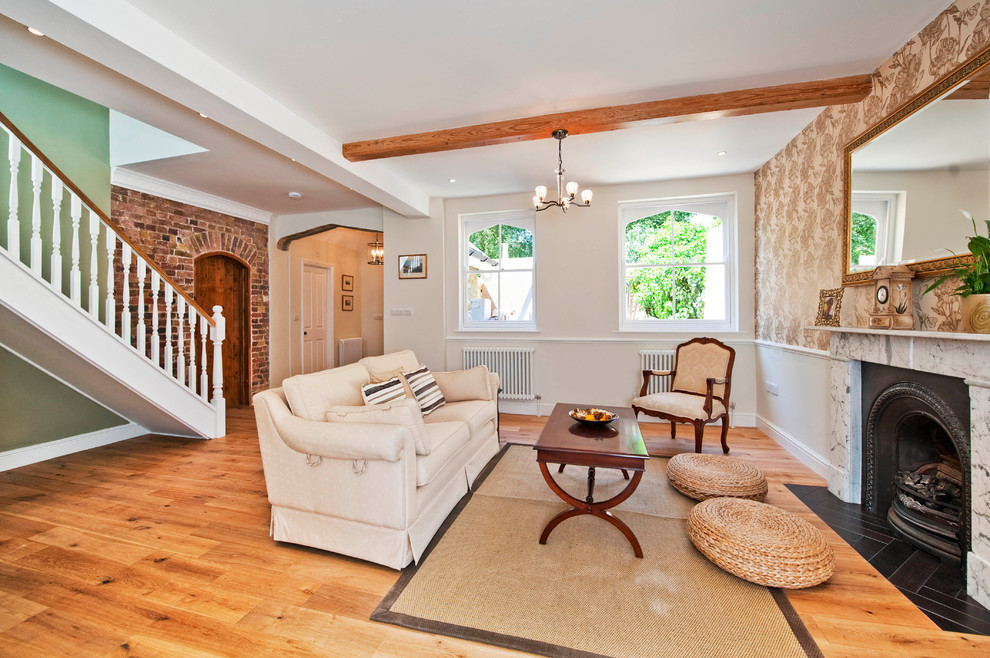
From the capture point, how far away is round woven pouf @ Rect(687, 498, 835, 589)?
5.81 feet

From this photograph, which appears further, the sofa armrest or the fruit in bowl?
the fruit in bowl

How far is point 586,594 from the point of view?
5.84 feet

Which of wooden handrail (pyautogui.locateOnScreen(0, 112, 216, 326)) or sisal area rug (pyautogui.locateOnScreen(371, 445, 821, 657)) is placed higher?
wooden handrail (pyautogui.locateOnScreen(0, 112, 216, 326))

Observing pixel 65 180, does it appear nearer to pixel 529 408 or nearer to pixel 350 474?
pixel 350 474

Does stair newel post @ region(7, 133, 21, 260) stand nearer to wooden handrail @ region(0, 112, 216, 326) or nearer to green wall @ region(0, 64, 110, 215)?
wooden handrail @ region(0, 112, 216, 326)

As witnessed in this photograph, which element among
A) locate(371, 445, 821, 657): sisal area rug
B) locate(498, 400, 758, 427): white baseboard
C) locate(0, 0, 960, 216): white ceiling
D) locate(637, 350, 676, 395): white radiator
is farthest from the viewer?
locate(498, 400, 758, 427): white baseboard

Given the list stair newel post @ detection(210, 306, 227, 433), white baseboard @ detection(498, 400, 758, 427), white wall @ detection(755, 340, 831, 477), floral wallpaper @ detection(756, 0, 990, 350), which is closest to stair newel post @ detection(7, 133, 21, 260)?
stair newel post @ detection(210, 306, 227, 433)

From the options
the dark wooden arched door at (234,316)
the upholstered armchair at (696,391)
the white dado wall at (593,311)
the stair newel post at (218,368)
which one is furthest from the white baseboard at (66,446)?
the upholstered armchair at (696,391)

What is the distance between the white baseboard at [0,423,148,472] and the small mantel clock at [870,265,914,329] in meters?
6.12

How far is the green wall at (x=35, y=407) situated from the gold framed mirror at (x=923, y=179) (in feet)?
20.4

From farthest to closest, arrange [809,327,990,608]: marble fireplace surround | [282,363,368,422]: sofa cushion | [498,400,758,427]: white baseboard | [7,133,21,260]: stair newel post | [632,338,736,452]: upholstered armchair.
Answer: [498,400,758,427]: white baseboard
[632,338,736,452]: upholstered armchair
[7,133,21,260]: stair newel post
[282,363,368,422]: sofa cushion
[809,327,990,608]: marble fireplace surround

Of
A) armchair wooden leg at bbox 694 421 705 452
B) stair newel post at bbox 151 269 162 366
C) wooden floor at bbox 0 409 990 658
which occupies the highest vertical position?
stair newel post at bbox 151 269 162 366

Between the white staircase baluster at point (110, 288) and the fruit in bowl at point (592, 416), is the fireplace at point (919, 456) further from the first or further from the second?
the white staircase baluster at point (110, 288)

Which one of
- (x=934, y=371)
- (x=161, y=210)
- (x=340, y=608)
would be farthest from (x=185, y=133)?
(x=934, y=371)
